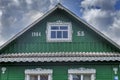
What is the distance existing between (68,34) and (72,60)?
2.25m

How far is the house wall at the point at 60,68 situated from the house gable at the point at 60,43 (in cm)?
94

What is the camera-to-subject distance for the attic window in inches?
871

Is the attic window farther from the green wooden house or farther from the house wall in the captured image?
the house wall

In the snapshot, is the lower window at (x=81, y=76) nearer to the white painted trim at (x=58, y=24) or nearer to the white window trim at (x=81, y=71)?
the white window trim at (x=81, y=71)

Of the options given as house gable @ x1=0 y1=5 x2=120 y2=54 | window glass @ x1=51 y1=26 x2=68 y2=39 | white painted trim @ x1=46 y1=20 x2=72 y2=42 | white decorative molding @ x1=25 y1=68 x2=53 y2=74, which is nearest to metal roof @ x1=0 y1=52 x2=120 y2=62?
house gable @ x1=0 y1=5 x2=120 y2=54

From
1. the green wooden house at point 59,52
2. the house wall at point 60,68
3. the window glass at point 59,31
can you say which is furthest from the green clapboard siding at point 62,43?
the house wall at point 60,68

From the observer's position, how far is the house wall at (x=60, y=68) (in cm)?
2119

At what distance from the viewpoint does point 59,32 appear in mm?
22375

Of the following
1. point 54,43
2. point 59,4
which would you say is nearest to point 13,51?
point 54,43

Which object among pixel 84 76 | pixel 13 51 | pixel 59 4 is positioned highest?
pixel 59 4

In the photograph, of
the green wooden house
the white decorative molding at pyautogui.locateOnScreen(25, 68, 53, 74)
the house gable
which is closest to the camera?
the green wooden house

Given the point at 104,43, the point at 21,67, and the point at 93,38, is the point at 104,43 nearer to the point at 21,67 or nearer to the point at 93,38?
the point at 93,38

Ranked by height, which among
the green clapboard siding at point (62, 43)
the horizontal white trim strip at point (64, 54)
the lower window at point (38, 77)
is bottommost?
the lower window at point (38, 77)

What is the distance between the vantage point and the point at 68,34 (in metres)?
22.2
